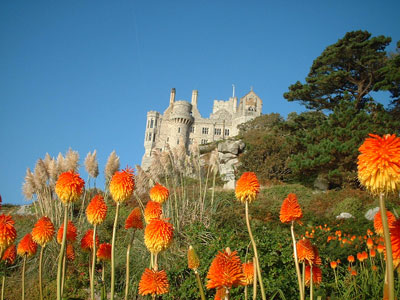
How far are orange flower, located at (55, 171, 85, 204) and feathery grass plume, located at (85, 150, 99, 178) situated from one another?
5433 millimetres

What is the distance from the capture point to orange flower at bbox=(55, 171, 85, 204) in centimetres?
237

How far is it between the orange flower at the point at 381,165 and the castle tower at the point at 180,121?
181 ft

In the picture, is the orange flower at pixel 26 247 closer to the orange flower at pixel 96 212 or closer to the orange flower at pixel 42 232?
the orange flower at pixel 42 232

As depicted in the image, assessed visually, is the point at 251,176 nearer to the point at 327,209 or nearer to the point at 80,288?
the point at 80,288

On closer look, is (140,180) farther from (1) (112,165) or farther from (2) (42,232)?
(2) (42,232)

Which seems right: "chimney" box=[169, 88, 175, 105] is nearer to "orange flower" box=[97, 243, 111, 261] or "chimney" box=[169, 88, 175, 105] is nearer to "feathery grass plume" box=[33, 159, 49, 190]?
"feathery grass plume" box=[33, 159, 49, 190]

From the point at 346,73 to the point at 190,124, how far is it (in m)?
41.7

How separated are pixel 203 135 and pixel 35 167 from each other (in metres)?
52.1

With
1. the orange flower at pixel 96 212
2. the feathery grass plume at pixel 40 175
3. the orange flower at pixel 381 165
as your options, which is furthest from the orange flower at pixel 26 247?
the feathery grass plume at pixel 40 175

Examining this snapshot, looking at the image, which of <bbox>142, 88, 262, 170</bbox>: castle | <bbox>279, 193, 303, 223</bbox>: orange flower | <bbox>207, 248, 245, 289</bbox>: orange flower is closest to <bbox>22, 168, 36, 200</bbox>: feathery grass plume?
<bbox>279, 193, 303, 223</bbox>: orange flower

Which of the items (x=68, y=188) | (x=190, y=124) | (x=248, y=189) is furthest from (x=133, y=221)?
(x=190, y=124)

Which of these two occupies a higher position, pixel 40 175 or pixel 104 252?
pixel 40 175

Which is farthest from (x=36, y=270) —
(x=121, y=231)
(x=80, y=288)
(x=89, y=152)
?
(x=89, y=152)

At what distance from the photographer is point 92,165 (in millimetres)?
7645
